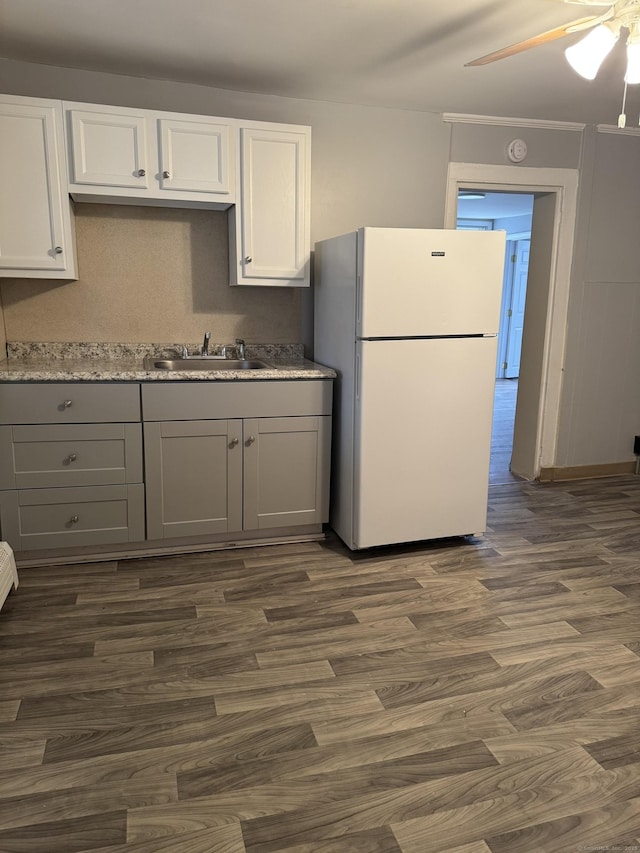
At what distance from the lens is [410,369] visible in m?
2.95

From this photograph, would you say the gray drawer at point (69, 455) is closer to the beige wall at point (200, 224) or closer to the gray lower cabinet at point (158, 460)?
the gray lower cabinet at point (158, 460)

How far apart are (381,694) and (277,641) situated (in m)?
0.47

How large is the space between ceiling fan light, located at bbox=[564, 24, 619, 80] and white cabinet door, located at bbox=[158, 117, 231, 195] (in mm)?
1717

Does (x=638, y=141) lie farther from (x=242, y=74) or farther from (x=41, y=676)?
(x=41, y=676)

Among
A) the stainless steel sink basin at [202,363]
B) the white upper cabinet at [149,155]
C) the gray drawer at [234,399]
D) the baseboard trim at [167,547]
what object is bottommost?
the baseboard trim at [167,547]

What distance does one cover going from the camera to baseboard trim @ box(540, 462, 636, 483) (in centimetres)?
435

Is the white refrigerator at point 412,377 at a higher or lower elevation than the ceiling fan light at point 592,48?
lower

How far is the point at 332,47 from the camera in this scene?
2742 mm

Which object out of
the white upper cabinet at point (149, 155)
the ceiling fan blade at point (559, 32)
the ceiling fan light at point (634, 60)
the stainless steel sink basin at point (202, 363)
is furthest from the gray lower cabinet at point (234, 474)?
the ceiling fan light at point (634, 60)

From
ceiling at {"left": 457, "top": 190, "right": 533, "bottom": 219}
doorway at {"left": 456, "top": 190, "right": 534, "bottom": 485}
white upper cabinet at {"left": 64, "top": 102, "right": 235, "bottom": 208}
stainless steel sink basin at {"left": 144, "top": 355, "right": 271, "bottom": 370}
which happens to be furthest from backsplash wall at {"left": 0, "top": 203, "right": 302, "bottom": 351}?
doorway at {"left": 456, "top": 190, "right": 534, "bottom": 485}

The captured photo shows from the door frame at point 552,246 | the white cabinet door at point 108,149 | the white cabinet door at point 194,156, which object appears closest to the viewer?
the white cabinet door at point 108,149

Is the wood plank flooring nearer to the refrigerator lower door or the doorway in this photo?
the refrigerator lower door

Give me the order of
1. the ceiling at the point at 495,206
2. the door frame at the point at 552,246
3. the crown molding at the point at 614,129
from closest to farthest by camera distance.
Answer: the door frame at the point at 552,246 < the crown molding at the point at 614,129 < the ceiling at the point at 495,206

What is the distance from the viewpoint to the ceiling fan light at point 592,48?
5.84 ft
